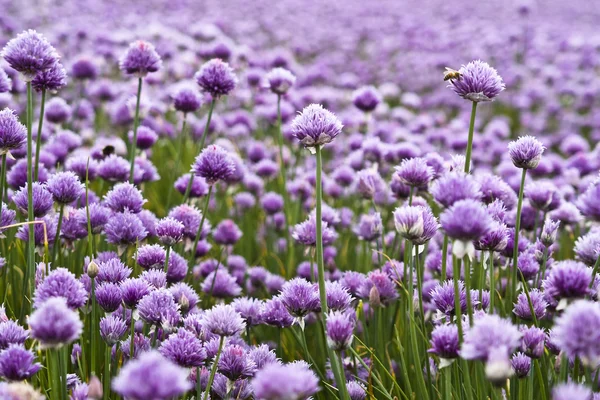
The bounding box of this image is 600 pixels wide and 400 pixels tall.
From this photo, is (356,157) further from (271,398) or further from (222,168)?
(271,398)

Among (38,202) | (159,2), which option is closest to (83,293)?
(38,202)

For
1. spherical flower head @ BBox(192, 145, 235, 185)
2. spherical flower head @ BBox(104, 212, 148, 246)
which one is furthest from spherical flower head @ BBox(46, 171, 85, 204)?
spherical flower head @ BBox(192, 145, 235, 185)

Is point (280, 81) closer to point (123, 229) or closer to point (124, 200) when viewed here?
point (124, 200)

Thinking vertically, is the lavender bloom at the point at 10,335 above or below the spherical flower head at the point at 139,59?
below

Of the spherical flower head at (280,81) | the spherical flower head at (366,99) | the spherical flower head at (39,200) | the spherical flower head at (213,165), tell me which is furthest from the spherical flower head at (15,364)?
the spherical flower head at (366,99)

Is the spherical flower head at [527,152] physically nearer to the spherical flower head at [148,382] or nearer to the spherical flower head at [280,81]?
the spherical flower head at [148,382]

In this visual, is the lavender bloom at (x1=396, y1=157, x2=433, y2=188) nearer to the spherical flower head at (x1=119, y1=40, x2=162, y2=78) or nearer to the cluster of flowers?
the cluster of flowers
